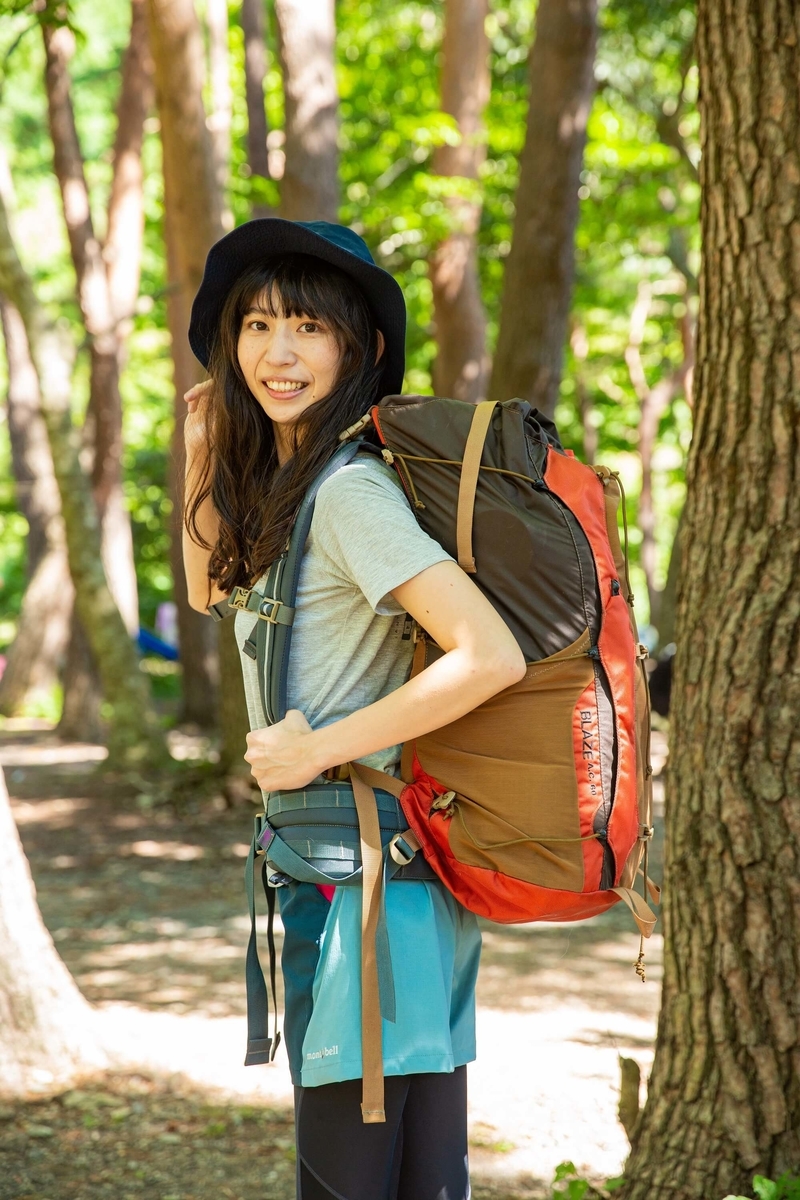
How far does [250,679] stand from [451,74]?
32.5 ft

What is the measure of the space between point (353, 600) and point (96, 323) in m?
10.0

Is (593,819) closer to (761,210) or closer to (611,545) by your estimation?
(611,545)

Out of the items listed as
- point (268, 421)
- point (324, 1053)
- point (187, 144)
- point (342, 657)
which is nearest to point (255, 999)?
point (324, 1053)

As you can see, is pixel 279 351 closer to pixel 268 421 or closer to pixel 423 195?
pixel 268 421

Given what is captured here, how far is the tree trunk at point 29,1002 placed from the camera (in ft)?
12.3

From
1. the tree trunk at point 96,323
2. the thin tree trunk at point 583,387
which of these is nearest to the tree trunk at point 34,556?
the tree trunk at point 96,323

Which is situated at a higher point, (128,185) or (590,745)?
(128,185)

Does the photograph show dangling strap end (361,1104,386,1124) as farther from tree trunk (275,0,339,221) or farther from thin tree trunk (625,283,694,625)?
thin tree trunk (625,283,694,625)

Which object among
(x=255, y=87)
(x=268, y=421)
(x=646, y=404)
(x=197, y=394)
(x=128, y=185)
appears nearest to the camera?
(x=268, y=421)

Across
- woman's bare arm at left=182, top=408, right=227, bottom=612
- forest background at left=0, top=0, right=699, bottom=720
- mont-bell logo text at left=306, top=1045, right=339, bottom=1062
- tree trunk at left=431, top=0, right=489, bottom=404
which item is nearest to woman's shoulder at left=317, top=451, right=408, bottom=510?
woman's bare arm at left=182, top=408, right=227, bottom=612

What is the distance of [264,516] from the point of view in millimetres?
1958

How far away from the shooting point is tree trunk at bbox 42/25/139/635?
10.9 meters

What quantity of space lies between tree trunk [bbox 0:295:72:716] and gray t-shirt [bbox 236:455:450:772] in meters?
12.5

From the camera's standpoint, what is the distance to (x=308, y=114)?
26.5 feet
